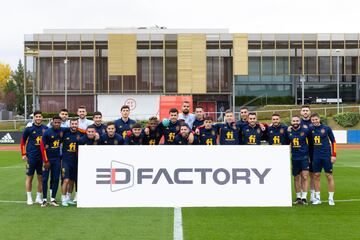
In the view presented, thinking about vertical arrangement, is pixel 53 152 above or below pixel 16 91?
below

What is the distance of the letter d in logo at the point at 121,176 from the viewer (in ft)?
38.6

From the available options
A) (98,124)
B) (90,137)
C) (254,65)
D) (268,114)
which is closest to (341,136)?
(268,114)

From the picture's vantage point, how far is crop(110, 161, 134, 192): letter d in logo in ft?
38.6

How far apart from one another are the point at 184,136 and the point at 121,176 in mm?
1579

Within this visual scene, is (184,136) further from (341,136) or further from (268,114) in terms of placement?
(268,114)

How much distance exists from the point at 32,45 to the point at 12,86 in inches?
2108

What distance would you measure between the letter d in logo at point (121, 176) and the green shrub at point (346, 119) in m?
35.4

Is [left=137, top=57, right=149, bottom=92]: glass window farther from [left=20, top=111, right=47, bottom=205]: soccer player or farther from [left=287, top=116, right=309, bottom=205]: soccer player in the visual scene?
[left=287, top=116, right=309, bottom=205]: soccer player

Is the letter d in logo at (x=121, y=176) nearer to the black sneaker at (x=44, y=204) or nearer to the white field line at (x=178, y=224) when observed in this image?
the white field line at (x=178, y=224)

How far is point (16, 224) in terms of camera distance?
995cm

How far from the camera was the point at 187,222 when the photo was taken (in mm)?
10023

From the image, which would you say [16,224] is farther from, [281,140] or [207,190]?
[281,140]

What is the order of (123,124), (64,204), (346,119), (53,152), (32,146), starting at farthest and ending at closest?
1. (346,119)
2. (123,124)
3. (32,146)
4. (53,152)
5. (64,204)

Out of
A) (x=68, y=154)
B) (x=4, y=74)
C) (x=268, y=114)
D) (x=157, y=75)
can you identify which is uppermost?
(x=4, y=74)
